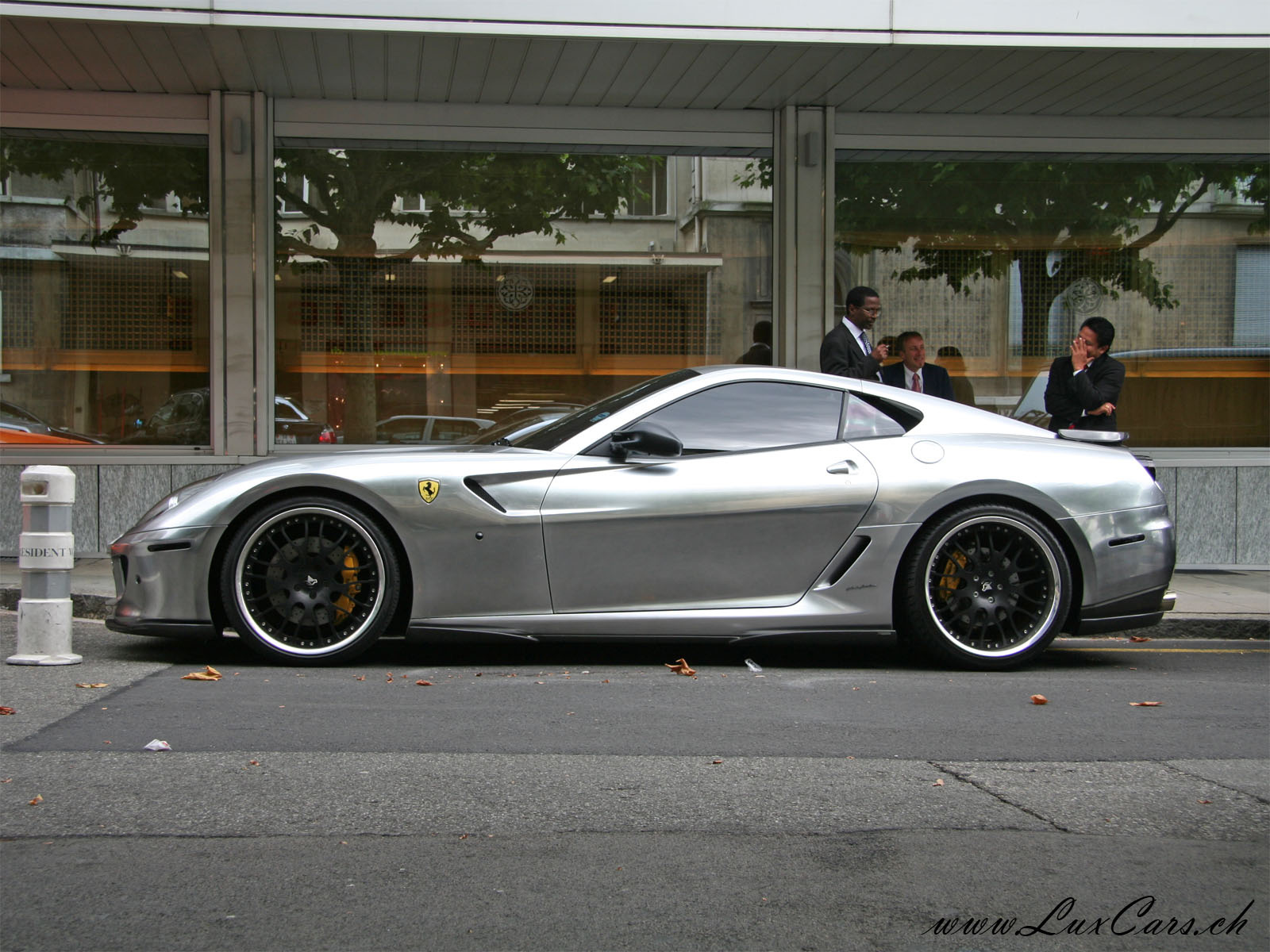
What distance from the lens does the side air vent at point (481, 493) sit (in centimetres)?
527

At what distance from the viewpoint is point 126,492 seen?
8.95 m

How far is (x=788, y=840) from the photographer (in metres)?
3.16

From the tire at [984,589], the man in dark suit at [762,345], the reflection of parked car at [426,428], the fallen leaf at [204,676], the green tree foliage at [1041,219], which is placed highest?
the green tree foliage at [1041,219]

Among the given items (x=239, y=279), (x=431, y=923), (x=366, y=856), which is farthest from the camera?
(x=239, y=279)

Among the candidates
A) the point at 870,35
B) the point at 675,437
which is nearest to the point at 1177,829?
the point at 675,437

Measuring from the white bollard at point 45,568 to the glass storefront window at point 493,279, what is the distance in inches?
158

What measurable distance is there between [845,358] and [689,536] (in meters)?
2.68

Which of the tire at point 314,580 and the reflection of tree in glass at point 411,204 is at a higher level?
the reflection of tree in glass at point 411,204

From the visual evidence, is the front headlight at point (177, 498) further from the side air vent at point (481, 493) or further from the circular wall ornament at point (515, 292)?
the circular wall ornament at point (515, 292)

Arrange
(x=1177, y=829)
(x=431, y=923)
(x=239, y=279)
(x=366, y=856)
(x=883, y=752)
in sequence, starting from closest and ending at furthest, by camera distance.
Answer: (x=431, y=923) → (x=366, y=856) → (x=1177, y=829) → (x=883, y=752) → (x=239, y=279)

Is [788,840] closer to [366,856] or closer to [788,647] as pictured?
[366,856]

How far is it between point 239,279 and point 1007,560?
19.9 feet

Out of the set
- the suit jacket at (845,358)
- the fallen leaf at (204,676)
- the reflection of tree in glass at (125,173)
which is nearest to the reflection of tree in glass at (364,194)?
the reflection of tree in glass at (125,173)

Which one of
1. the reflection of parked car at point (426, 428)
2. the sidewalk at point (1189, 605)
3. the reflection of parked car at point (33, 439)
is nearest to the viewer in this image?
the sidewalk at point (1189, 605)
